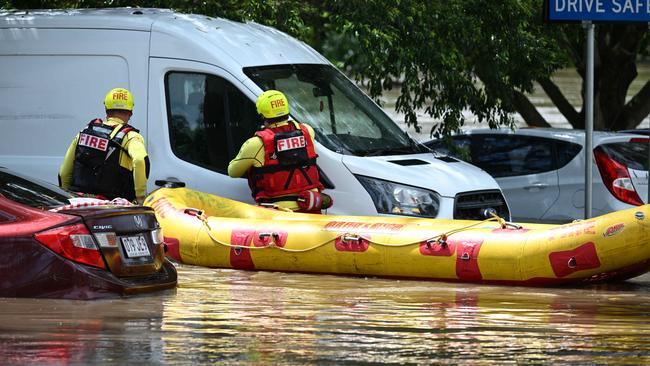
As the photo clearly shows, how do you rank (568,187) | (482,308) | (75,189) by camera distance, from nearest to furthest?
(482,308) → (75,189) → (568,187)

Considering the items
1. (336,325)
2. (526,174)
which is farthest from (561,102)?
(336,325)

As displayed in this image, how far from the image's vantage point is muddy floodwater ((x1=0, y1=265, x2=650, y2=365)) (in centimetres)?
849

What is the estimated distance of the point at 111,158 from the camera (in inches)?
500

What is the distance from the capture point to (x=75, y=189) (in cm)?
1277

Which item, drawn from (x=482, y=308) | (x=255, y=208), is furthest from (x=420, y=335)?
(x=255, y=208)

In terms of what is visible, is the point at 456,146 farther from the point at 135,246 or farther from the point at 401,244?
the point at 135,246

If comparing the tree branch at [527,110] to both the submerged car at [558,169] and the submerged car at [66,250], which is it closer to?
the submerged car at [558,169]

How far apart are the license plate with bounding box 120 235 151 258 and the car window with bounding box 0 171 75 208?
55 cm

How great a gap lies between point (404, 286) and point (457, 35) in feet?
17.7

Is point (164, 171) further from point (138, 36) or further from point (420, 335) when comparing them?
point (420, 335)

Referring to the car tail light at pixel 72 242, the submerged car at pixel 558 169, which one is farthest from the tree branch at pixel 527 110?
the car tail light at pixel 72 242

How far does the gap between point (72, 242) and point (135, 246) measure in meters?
0.56

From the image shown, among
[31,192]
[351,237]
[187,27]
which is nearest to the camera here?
[31,192]

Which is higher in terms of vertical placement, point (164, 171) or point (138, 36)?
point (138, 36)
